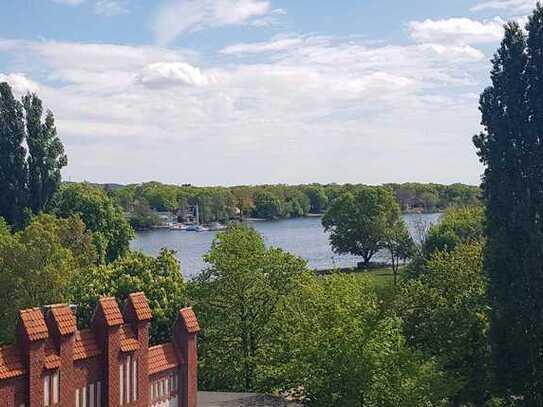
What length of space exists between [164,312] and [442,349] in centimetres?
1141

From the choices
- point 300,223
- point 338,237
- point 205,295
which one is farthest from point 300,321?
point 300,223

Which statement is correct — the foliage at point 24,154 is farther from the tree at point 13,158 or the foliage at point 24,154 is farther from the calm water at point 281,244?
the calm water at point 281,244

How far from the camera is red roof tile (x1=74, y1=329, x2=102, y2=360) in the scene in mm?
14195

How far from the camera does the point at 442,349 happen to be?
30.4 meters

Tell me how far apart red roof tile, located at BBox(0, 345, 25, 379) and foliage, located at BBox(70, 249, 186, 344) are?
18992 mm

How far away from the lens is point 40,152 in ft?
189

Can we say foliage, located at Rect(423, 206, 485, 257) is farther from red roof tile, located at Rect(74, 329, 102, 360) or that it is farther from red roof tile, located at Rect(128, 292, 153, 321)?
red roof tile, located at Rect(74, 329, 102, 360)

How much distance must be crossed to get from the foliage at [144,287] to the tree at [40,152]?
75.2 ft

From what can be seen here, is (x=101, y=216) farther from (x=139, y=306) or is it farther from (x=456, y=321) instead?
(x=139, y=306)

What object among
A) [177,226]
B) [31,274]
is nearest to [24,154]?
[31,274]

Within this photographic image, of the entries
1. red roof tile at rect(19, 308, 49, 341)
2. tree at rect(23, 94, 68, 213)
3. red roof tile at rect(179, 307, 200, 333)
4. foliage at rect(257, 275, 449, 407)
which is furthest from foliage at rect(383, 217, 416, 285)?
red roof tile at rect(19, 308, 49, 341)

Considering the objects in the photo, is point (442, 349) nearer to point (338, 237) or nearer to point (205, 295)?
point (205, 295)

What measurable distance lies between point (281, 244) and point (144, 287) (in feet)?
264

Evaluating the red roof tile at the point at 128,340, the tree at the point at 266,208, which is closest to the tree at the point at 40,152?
the red roof tile at the point at 128,340
